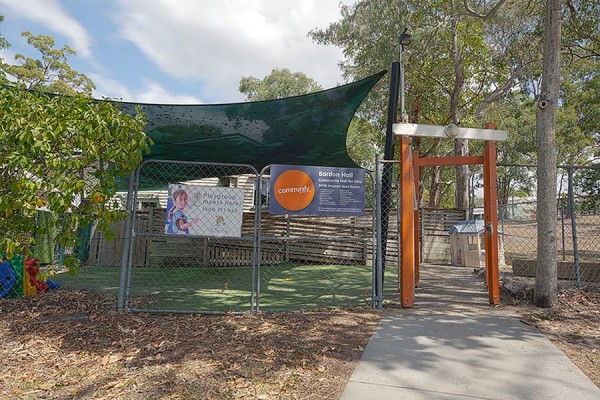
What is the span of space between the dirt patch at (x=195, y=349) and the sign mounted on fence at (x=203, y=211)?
1121 millimetres

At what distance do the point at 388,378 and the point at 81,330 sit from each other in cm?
339

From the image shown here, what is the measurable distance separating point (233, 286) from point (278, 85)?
3242cm

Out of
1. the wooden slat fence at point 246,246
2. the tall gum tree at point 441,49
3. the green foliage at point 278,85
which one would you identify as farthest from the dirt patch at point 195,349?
the green foliage at point 278,85

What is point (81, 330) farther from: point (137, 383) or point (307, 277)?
point (307, 277)

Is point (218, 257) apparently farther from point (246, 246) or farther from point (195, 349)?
point (195, 349)

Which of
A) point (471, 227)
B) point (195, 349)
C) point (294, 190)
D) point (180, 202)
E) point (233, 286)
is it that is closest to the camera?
point (195, 349)

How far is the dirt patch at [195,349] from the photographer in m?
3.18

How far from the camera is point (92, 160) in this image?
13.8 ft

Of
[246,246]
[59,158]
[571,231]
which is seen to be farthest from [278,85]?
[59,158]

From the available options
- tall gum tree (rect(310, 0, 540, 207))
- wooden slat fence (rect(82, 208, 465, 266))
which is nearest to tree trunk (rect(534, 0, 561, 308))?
wooden slat fence (rect(82, 208, 465, 266))

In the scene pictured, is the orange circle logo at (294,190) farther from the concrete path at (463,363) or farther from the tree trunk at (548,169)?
the tree trunk at (548,169)

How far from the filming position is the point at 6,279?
609 cm

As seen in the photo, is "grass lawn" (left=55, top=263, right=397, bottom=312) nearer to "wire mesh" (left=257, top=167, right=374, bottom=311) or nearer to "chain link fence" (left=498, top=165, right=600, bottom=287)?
"wire mesh" (left=257, top=167, right=374, bottom=311)

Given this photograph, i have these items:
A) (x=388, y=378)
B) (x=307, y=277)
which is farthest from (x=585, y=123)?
(x=388, y=378)
